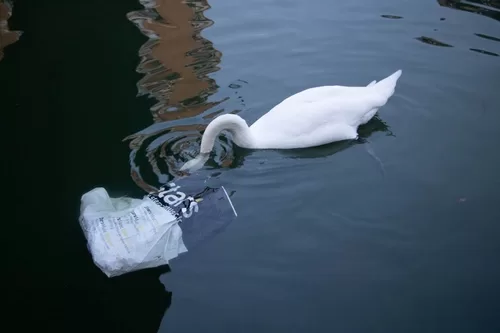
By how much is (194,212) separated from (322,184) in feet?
3.15

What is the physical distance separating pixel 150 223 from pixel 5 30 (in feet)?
14.5

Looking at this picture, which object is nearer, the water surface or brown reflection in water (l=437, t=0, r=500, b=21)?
the water surface

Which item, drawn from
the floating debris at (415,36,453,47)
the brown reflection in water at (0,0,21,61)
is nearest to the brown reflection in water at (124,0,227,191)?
the brown reflection in water at (0,0,21,61)

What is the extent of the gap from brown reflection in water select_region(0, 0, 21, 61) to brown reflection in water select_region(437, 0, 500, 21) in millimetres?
4677

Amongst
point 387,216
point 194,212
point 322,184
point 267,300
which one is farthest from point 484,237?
point 194,212

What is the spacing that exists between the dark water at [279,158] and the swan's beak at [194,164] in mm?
52

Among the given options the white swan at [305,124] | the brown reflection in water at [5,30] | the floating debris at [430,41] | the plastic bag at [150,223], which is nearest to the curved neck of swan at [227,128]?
the white swan at [305,124]

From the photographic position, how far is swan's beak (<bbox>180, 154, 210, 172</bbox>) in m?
4.17

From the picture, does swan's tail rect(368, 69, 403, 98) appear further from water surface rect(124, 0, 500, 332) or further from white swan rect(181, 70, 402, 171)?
water surface rect(124, 0, 500, 332)

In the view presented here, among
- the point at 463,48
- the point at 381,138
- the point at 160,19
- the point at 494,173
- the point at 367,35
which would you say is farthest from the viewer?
the point at 160,19

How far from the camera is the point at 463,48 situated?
567 cm

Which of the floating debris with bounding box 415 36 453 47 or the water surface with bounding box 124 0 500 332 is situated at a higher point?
the floating debris with bounding box 415 36 453 47

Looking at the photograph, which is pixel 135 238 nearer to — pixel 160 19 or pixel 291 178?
pixel 291 178

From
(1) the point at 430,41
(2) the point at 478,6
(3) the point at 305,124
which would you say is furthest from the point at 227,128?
(2) the point at 478,6
